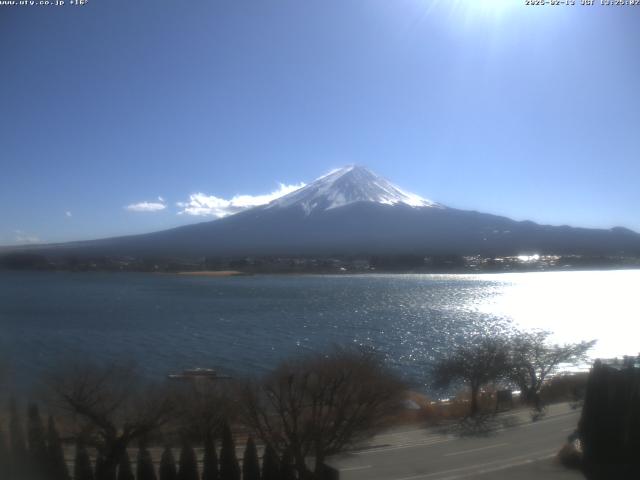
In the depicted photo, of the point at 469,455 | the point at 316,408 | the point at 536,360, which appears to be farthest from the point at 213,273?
the point at 469,455

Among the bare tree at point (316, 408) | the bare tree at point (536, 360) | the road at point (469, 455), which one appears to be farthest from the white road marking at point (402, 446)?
the bare tree at point (536, 360)

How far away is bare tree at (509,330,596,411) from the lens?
6.23m

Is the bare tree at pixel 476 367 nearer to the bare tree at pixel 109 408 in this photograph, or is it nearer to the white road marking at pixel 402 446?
the white road marking at pixel 402 446

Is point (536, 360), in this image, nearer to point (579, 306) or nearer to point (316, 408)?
point (316, 408)

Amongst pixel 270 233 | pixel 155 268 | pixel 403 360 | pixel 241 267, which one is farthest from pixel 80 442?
pixel 270 233

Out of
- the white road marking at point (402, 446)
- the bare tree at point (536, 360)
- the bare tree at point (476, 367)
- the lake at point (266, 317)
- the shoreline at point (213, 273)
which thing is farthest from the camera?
the shoreline at point (213, 273)

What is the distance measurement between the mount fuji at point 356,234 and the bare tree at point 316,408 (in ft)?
75.3

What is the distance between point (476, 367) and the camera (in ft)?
23.1

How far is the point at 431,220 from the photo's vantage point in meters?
45.7

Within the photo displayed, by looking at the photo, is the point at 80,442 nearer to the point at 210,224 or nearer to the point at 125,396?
the point at 125,396

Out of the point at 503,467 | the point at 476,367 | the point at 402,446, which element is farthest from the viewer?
the point at 476,367

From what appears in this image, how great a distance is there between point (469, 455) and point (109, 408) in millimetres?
2586

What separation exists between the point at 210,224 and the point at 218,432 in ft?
147

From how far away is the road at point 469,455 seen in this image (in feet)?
12.4
